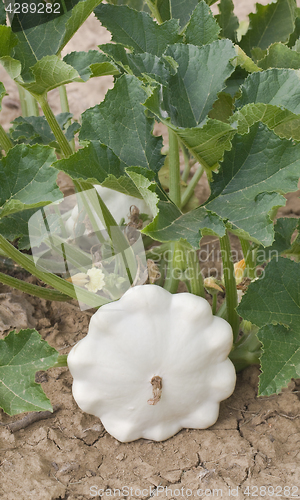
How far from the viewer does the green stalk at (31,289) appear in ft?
4.96

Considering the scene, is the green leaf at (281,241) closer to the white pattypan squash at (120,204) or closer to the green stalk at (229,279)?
the green stalk at (229,279)

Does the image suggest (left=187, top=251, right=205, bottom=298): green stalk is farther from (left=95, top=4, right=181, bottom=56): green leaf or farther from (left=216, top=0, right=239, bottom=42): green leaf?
(left=216, top=0, right=239, bottom=42): green leaf

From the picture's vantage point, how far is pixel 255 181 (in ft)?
4.01

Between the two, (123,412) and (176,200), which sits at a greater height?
(176,200)

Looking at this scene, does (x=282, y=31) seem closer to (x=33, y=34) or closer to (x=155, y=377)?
(x=33, y=34)

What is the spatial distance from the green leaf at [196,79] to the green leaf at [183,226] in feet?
0.87

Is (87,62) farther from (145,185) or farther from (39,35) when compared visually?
(145,185)

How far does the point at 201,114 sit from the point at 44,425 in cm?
105

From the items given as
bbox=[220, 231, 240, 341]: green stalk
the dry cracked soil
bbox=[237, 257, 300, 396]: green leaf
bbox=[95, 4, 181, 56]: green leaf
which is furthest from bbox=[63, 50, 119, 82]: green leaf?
the dry cracked soil

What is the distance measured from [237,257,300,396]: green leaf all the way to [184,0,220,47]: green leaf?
0.69 m

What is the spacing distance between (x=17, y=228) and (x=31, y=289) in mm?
236

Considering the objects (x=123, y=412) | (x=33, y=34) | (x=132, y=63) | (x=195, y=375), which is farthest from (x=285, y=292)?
(x=33, y=34)

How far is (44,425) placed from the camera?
1526mm

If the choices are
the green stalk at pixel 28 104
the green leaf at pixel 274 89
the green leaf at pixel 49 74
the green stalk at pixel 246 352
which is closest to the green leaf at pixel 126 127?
the green leaf at pixel 49 74
